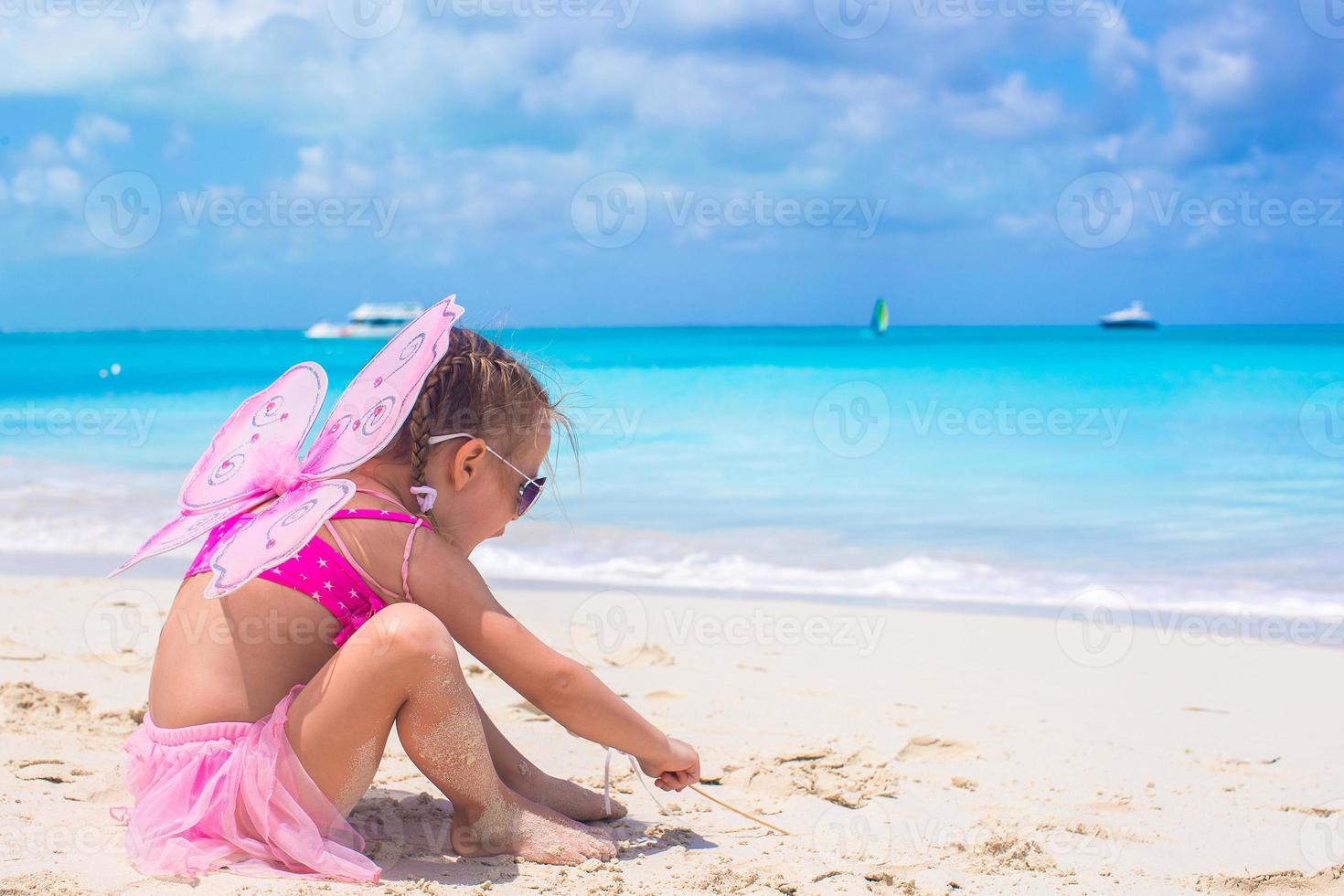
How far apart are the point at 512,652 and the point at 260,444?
63cm

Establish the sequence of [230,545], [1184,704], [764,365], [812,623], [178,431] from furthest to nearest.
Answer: [764,365] → [178,431] → [812,623] → [1184,704] → [230,545]

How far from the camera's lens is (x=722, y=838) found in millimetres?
2322

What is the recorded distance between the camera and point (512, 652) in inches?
75.6

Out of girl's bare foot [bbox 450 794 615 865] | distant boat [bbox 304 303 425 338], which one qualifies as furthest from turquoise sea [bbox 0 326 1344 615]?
distant boat [bbox 304 303 425 338]

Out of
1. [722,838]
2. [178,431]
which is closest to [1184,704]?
[722,838]

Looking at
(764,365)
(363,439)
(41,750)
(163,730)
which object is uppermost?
(764,365)

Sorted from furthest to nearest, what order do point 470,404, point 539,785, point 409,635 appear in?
1. point 539,785
2. point 470,404
3. point 409,635

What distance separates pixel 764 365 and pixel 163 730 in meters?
24.3

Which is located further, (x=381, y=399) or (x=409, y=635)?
(x=381, y=399)

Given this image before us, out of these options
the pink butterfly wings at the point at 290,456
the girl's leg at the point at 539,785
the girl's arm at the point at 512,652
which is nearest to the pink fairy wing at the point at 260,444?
the pink butterfly wings at the point at 290,456

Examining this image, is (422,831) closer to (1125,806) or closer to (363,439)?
(363,439)

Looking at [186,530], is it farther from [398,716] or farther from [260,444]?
[398,716]

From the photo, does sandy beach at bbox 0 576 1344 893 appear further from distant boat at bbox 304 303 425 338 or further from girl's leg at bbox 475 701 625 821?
distant boat at bbox 304 303 425 338

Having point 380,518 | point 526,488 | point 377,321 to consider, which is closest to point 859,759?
point 526,488
